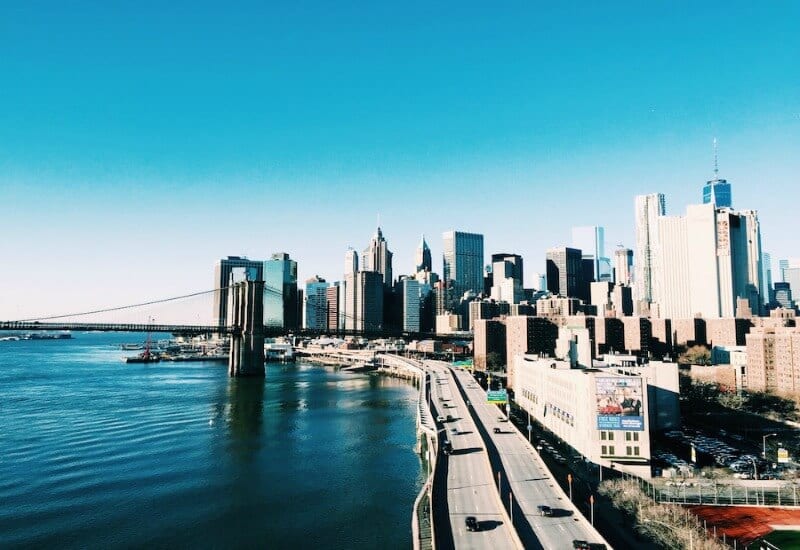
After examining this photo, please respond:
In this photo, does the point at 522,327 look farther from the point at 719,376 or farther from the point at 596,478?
the point at 596,478

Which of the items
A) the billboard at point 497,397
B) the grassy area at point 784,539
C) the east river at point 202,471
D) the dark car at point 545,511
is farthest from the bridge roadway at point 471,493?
the grassy area at point 784,539

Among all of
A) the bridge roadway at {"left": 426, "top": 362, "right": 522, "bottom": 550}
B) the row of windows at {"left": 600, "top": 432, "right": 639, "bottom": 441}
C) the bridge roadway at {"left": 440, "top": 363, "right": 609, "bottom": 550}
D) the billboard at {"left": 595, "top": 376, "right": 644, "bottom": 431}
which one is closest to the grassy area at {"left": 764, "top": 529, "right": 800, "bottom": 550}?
the row of windows at {"left": 600, "top": 432, "right": 639, "bottom": 441}

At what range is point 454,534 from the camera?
32188mm

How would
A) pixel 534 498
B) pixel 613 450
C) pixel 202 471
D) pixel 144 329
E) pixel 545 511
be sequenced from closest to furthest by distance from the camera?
1. pixel 545 511
2. pixel 534 498
3. pixel 613 450
4. pixel 202 471
5. pixel 144 329

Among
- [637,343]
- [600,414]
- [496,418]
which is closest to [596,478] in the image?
[600,414]

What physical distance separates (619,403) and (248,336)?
116m

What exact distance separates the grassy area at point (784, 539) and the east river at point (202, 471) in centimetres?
2485

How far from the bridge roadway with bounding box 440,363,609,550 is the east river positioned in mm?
8333

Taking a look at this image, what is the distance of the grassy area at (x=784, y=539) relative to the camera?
37.1m

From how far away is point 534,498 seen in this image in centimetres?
3906

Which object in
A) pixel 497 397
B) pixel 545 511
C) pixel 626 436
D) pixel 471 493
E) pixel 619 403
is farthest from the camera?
pixel 497 397

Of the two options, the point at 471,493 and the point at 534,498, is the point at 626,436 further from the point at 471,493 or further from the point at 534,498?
the point at 471,493

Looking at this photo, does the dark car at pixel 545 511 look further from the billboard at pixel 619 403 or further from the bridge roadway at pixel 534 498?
the billboard at pixel 619 403

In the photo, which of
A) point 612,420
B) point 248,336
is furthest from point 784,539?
point 248,336
